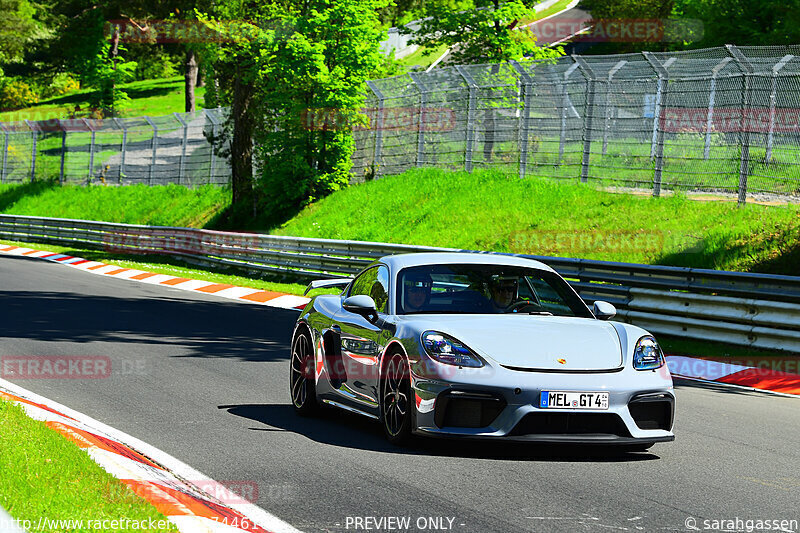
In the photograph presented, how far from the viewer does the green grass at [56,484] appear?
496cm

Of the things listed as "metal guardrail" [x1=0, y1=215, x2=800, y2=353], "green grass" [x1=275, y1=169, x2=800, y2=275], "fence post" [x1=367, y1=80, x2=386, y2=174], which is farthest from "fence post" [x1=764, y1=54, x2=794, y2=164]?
"fence post" [x1=367, y1=80, x2=386, y2=174]

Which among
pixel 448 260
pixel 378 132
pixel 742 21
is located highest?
pixel 742 21

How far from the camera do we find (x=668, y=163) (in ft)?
70.4

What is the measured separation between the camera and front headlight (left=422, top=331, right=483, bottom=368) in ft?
22.7

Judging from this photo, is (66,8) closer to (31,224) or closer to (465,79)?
(31,224)

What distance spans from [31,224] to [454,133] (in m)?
19.6

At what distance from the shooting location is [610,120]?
22.9 meters

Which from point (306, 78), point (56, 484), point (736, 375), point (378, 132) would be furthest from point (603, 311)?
point (306, 78)

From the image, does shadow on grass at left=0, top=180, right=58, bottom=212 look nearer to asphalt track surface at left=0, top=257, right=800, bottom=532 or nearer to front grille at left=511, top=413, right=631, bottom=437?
asphalt track surface at left=0, top=257, right=800, bottom=532

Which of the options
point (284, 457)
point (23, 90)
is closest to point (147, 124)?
point (284, 457)

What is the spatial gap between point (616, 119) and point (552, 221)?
2467mm

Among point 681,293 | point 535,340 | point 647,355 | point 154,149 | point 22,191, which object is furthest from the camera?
point 22,191

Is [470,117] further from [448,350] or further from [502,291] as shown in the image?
[448,350]

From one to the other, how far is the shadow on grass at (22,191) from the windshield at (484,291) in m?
49.0
